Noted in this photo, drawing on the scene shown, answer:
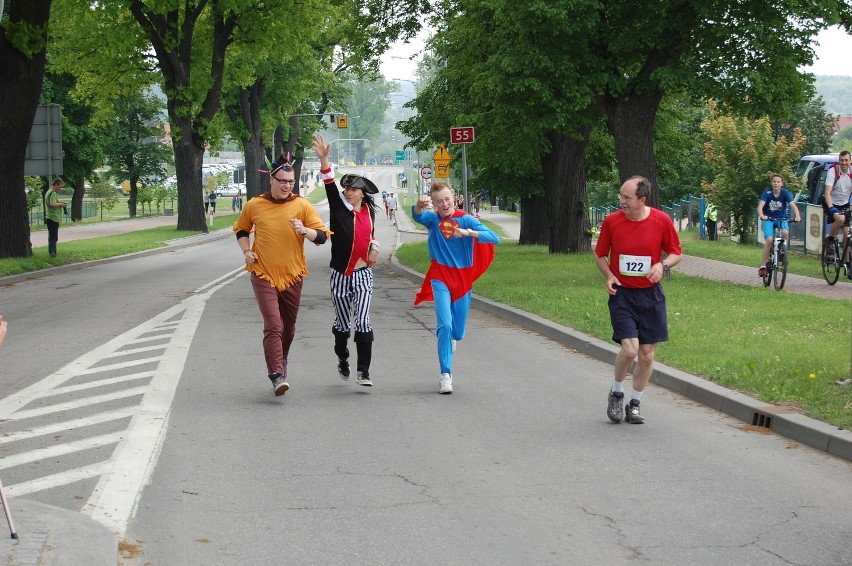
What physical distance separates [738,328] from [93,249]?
2469cm

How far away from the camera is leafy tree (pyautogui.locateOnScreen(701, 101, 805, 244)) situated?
3675cm

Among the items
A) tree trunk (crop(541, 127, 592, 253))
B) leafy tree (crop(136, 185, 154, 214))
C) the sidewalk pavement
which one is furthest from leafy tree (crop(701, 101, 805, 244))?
leafy tree (crop(136, 185, 154, 214))

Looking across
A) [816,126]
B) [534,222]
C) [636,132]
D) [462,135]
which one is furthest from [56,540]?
[816,126]

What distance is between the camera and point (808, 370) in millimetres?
10469

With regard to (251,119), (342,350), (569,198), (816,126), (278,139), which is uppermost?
(816,126)

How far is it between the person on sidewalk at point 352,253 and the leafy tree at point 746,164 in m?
28.1

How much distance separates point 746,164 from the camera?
3738 cm

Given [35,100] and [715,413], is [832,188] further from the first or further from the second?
[35,100]

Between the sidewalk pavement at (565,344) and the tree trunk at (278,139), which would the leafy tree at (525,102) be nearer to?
the sidewalk pavement at (565,344)

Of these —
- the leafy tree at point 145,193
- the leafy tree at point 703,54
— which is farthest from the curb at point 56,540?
the leafy tree at point 145,193

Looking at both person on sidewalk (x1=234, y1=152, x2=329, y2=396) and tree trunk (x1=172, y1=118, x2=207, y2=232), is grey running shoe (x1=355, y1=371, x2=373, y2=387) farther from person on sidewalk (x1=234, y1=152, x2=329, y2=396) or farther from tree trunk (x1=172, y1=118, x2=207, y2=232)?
tree trunk (x1=172, y1=118, x2=207, y2=232)

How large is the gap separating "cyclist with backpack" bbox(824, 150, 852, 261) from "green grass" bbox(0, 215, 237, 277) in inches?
608

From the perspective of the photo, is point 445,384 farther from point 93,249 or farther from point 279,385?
point 93,249

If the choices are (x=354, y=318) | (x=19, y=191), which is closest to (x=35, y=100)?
(x=19, y=191)
